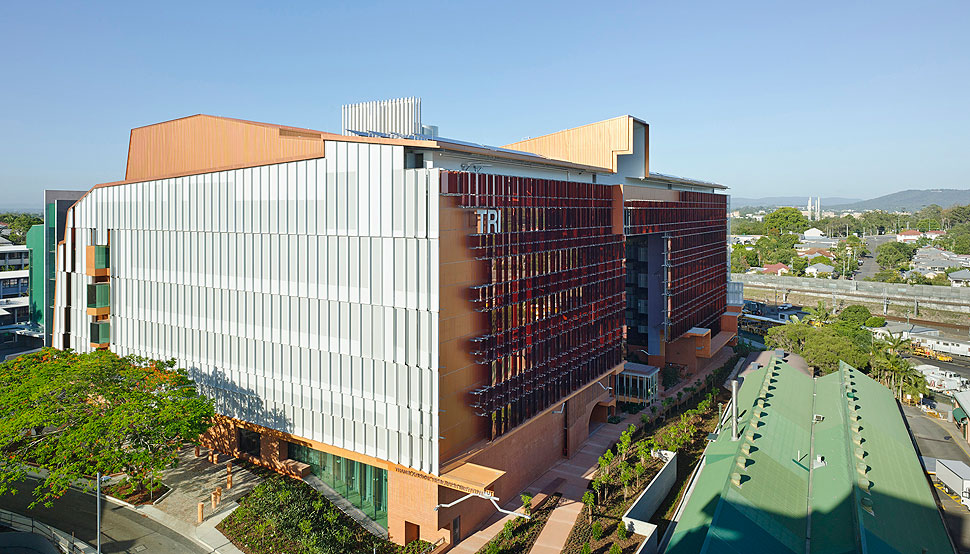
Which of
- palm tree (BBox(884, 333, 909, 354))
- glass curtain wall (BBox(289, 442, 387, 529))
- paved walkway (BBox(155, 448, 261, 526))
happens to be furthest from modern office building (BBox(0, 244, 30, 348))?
palm tree (BBox(884, 333, 909, 354))

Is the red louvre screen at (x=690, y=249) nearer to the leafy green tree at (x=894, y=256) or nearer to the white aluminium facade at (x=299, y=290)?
the white aluminium facade at (x=299, y=290)

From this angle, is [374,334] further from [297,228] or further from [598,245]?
[598,245]

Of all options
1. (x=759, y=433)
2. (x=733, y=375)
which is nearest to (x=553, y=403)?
(x=759, y=433)

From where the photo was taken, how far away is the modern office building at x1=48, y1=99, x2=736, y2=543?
97.1 ft

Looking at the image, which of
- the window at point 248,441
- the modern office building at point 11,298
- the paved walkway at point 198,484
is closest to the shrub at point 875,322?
the window at point 248,441

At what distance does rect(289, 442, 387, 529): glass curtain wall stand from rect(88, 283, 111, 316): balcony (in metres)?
20.4

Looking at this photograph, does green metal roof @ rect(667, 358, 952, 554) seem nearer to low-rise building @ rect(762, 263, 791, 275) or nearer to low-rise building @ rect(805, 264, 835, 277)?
low-rise building @ rect(762, 263, 791, 275)

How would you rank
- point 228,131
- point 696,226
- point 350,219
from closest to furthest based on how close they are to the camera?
point 350,219 → point 228,131 → point 696,226

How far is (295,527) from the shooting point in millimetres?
31203

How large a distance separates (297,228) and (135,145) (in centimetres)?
2073

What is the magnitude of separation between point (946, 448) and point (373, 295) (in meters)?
A: 48.4

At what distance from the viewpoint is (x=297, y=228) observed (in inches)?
1331

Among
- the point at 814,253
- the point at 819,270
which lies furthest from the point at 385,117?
the point at 814,253

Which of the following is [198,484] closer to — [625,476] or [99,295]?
[99,295]
